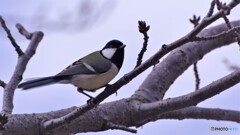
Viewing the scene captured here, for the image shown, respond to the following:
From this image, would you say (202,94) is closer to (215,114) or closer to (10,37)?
(215,114)

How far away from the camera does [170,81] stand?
2.53 meters

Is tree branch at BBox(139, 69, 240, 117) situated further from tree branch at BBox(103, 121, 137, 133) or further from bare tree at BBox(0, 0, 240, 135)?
tree branch at BBox(103, 121, 137, 133)

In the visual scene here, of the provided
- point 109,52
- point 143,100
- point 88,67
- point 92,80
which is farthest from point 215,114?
point 109,52

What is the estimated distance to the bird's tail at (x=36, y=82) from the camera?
78.5 inches

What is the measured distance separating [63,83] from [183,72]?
74 cm

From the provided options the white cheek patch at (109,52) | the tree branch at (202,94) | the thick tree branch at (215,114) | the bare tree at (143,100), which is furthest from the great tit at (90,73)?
the tree branch at (202,94)

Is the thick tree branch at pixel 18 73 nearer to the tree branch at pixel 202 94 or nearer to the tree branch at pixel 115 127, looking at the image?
the tree branch at pixel 115 127

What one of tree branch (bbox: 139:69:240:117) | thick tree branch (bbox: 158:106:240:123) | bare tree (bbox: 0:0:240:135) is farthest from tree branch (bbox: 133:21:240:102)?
tree branch (bbox: 139:69:240:117)

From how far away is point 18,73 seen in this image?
2113mm

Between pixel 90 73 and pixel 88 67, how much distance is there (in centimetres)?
8

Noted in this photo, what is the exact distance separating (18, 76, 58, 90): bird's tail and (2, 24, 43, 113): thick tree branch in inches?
2.7

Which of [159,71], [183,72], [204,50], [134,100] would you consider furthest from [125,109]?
[204,50]

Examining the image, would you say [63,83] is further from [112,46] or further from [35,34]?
[112,46]

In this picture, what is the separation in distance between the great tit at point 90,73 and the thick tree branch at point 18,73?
70 mm
